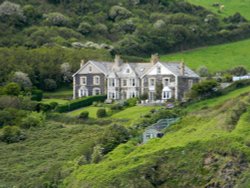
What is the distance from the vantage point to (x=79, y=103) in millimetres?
95750

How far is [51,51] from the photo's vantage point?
369 ft

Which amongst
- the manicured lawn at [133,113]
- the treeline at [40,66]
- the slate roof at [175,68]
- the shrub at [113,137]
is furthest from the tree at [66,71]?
the shrub at [113,137]

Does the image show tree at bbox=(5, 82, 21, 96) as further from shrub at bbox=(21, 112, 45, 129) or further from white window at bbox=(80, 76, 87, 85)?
white window at bbox=(80, 76, 87, 85)

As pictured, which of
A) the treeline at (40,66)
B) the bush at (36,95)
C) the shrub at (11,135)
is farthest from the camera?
the treeline at (40,66)

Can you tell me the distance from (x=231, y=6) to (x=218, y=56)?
42616mm

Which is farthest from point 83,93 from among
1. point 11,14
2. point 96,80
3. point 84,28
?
point 11,14

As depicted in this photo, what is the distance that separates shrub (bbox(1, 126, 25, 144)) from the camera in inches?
3137

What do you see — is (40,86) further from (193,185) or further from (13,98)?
(193,185)

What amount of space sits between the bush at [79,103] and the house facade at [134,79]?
5.15 ft

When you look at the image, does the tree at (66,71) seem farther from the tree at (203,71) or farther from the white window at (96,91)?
the tree at (203,71)

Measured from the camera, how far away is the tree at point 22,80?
101 m

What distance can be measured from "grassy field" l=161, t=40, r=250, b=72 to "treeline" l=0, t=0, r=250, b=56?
2.72 metres

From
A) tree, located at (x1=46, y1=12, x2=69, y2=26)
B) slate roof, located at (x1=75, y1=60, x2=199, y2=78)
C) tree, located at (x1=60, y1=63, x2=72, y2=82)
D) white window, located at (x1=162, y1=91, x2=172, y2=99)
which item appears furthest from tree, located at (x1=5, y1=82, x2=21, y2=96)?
tree, located at (x1=46, y1=12, x2=69, y2=26)

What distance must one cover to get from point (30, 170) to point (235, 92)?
86.4 ft
